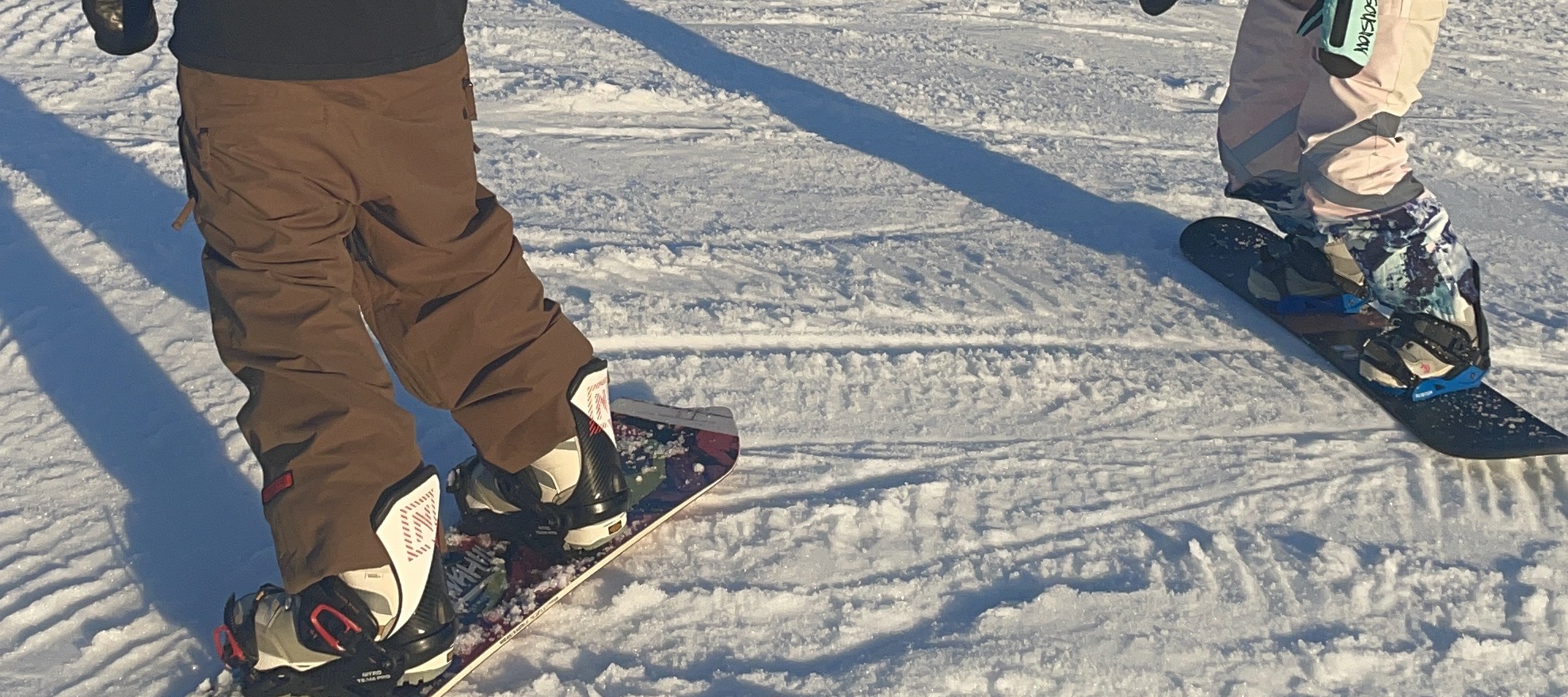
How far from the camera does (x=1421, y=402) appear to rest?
9.70ft

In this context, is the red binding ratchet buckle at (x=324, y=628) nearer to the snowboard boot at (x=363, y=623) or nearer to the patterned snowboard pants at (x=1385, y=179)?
the snowboard boot at (x=363, y=623)

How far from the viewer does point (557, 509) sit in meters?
2.26

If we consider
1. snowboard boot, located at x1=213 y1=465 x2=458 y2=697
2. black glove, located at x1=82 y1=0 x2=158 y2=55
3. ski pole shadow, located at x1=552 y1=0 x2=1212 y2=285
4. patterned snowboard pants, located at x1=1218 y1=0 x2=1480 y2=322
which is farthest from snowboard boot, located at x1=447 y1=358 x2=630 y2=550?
ski pole shadow, located at x1=552 y1=0 x2=1212 y2=285

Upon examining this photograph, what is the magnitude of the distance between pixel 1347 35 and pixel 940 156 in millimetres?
1888

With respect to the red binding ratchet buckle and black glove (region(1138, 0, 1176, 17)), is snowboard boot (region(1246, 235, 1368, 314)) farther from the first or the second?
the red binding ratchet buckle

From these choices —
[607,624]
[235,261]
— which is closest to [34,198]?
[235,261]

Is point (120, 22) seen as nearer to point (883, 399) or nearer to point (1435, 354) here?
point (883, 399)

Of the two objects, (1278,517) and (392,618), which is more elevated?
(392,618)

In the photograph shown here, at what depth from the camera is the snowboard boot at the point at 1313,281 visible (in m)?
3.38

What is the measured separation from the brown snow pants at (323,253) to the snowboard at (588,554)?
1.11ft

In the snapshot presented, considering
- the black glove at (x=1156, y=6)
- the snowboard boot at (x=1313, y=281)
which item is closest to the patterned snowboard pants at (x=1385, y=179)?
the snowboard boot at (x=1313, y=281)

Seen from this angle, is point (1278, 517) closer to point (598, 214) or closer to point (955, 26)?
point (598, 214)

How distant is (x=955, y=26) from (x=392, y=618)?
15.4 feet

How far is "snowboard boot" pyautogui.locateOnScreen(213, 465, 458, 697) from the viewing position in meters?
1.85
